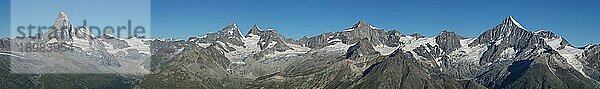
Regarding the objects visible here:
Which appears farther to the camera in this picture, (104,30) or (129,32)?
(104,30)
